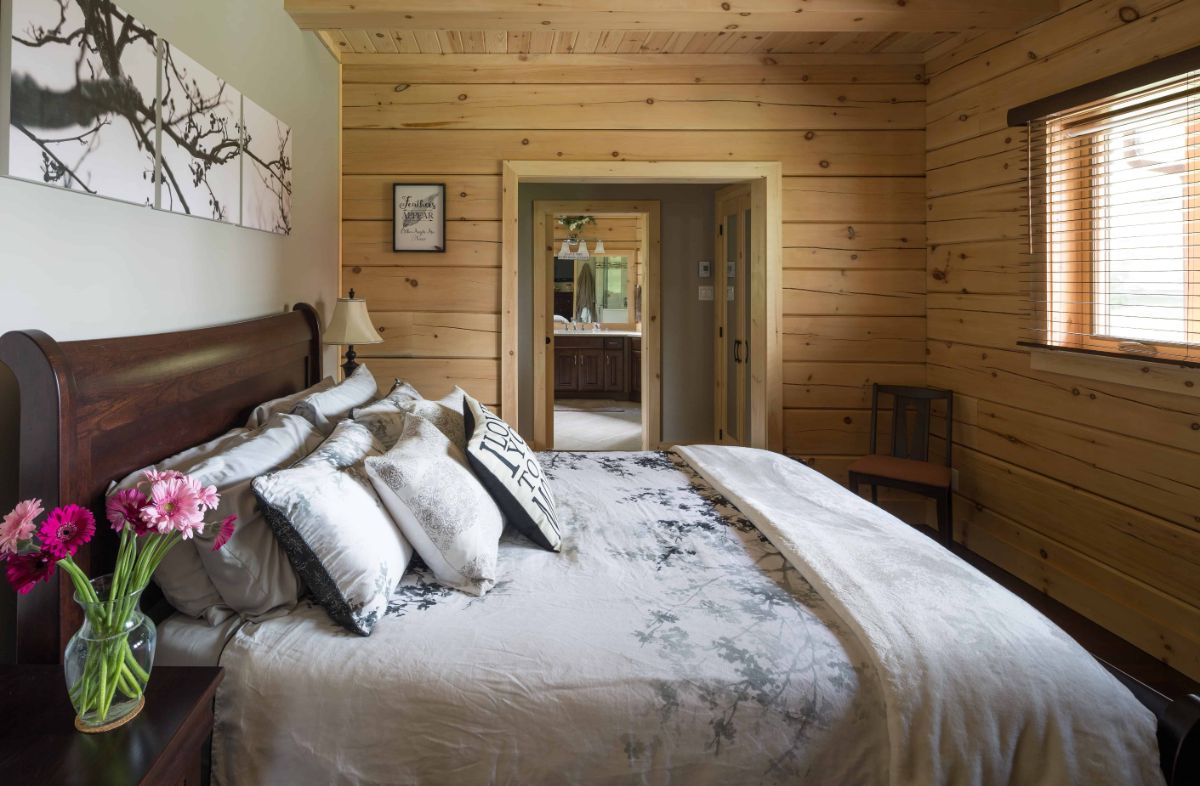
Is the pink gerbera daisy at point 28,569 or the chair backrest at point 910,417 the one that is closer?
the pink gerbera daisy at point 28,569

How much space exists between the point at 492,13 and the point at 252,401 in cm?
185

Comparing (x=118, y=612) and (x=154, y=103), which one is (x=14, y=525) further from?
(x=154, y=103)

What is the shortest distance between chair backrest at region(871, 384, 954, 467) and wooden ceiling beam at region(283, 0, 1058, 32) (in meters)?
1.68

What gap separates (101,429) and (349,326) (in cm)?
174

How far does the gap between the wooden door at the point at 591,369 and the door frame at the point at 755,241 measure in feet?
16.6

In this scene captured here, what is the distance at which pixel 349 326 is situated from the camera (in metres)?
3.15

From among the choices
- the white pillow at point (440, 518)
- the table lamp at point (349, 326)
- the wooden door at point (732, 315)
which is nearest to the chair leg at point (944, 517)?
the wooden door at point (732, 315)

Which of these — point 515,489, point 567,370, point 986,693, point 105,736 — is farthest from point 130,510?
point 567,370

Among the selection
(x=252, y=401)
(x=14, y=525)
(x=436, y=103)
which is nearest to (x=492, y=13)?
(x=436, y=103)

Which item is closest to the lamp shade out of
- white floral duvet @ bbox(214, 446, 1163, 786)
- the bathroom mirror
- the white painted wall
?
the white painted wall

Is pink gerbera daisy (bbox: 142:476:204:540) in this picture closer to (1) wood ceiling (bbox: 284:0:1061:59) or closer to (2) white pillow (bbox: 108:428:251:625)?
(2) white pillow (bbox: 108:428:251:625)

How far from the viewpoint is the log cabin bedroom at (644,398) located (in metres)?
1.24

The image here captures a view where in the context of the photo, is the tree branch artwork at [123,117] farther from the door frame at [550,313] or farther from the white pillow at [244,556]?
the door frame at [550,313]

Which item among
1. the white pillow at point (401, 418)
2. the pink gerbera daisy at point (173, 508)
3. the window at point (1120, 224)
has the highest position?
the window at point (1120, 224)
